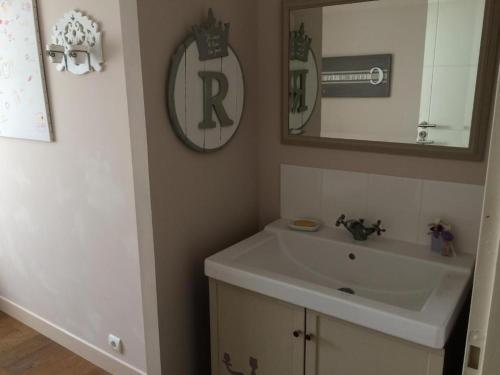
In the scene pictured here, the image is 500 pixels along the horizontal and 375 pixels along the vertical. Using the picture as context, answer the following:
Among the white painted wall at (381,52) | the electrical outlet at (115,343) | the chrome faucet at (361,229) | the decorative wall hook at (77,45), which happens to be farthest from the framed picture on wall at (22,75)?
the chrome faucet at (361,229)

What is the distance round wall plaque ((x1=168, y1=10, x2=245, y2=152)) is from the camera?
164cm

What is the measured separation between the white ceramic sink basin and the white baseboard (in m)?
0.94

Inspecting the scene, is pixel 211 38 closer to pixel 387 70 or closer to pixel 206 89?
pixel 206 89

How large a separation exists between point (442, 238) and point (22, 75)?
7.02 feet

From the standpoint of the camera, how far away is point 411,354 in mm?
1328

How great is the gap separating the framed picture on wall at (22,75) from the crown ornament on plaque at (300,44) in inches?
48.4

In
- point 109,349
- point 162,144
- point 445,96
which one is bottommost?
point 109,349

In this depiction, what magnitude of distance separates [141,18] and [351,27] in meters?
0.82

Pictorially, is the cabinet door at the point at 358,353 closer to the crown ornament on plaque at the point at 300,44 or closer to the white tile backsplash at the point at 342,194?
the white tile backsplash at the point at 342,194

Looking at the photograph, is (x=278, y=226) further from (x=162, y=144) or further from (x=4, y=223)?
(x=4, y=223)

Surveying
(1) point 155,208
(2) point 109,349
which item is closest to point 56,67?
(1) point 155,208

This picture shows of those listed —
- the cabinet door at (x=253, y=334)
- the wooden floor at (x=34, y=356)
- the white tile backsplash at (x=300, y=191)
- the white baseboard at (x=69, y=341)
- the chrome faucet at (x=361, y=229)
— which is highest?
the white tile backsplash at (x=300, y=191)

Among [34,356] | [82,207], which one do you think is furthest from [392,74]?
[34,356]

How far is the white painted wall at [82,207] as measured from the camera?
1.98m
